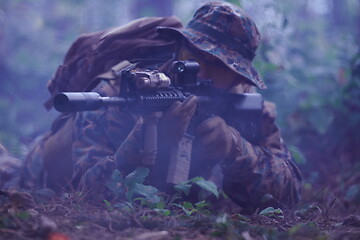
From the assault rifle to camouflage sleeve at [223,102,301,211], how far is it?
0.16m

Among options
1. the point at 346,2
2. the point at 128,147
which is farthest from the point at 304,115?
the point at 346,2

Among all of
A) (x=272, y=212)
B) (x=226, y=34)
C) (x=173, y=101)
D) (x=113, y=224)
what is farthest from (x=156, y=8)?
(x=113, y=224)

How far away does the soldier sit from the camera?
2973mm

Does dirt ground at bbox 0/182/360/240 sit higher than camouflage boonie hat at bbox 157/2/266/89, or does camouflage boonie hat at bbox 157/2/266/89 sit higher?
camouflage boonie hat at bbox 157/2/266/89

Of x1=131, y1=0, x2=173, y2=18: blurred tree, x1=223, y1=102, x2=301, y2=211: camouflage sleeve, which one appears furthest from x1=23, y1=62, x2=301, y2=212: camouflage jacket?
x1=131, y1=0, x2=173, y2=18: blurred tree

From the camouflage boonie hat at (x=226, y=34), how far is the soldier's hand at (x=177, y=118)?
554 mm

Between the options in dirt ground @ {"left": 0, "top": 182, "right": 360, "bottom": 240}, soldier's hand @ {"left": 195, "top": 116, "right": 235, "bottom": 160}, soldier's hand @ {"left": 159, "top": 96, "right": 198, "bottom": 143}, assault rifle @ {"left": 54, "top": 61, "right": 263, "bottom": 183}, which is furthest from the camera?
soldier's hand @ {"left": 195, "top": 116, "right": 235, "bottom": 160}

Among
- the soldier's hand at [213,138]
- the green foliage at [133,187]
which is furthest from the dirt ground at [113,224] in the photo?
the soldier's hand at [213,138]

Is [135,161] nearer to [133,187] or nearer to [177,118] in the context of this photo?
[133,187]

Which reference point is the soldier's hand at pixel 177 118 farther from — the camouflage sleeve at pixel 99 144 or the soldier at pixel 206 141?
the camouflage sleeve at pixel 99 144

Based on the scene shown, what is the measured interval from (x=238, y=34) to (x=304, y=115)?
2.56 m

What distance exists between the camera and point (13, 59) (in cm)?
914

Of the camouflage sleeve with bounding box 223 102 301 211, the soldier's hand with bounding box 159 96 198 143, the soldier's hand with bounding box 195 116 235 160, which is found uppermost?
the soldier's hand with bounding box 159 96 198 143

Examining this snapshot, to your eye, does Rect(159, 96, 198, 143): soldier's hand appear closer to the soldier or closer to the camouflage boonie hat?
the soldier
